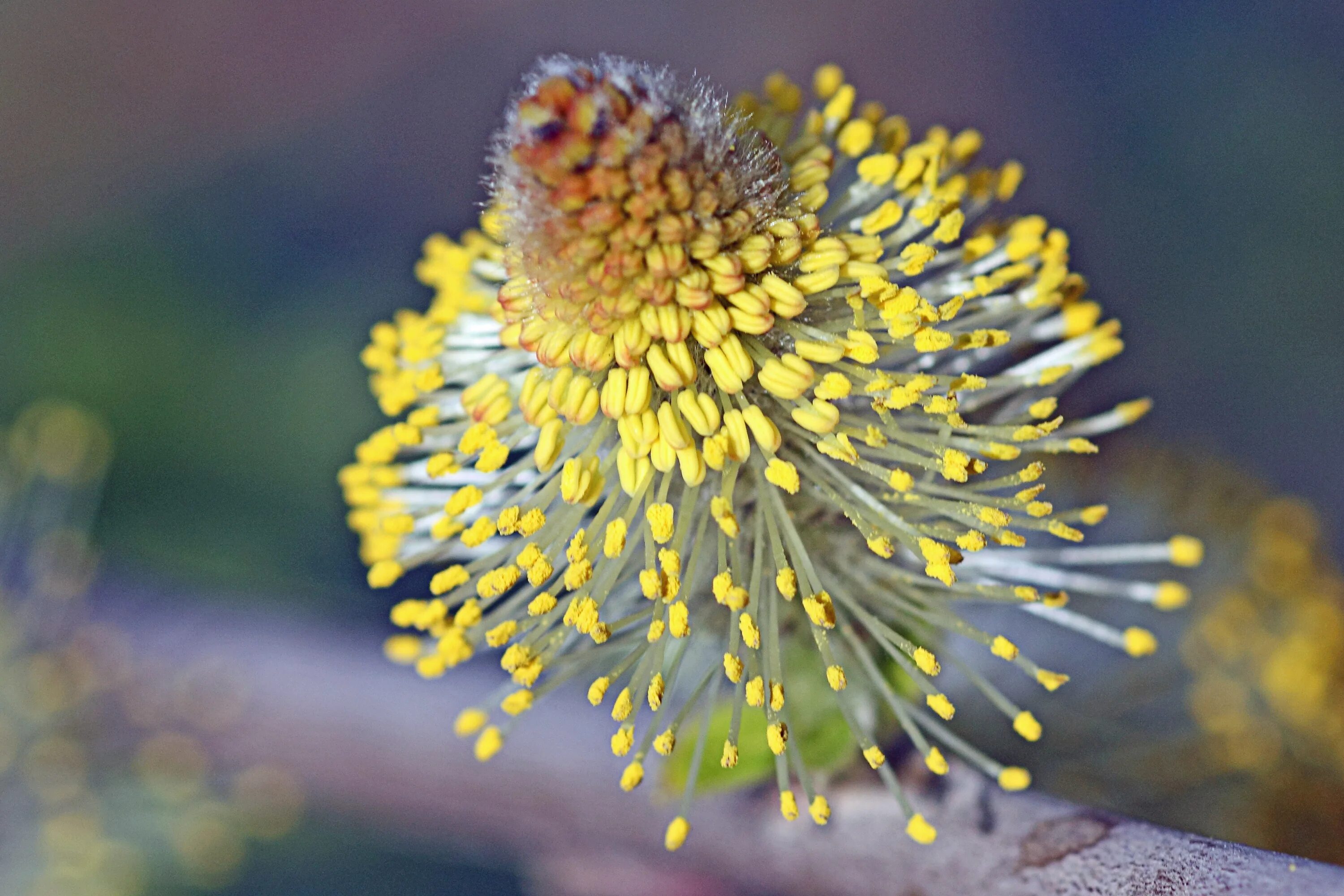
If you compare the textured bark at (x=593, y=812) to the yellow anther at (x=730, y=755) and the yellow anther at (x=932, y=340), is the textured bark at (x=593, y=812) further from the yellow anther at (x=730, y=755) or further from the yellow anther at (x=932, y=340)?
the yellow anther at (x=932, y=340)

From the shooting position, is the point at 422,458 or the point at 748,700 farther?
the point at 422,458

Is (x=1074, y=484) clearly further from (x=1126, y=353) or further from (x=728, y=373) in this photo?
(x=728, y=373)

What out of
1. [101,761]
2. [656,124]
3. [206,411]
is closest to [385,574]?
[656,124]

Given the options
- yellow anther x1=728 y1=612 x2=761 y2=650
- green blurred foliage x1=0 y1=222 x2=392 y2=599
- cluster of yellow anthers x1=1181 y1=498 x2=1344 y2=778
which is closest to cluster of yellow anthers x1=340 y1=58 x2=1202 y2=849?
yellow anther x1=728 y1=612 x2=761 y2=650

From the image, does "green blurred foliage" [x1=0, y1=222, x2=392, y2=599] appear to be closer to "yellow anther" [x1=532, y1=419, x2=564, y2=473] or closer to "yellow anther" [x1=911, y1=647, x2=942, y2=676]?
"yellow anther" [x1=532, y1=419, x2=564, y2=473]

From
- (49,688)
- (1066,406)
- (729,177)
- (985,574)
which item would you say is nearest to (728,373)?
(729,177)

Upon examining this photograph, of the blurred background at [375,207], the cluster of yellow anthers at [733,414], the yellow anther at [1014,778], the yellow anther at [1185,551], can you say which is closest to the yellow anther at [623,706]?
the cluster of yellow anthers at [733,414]
